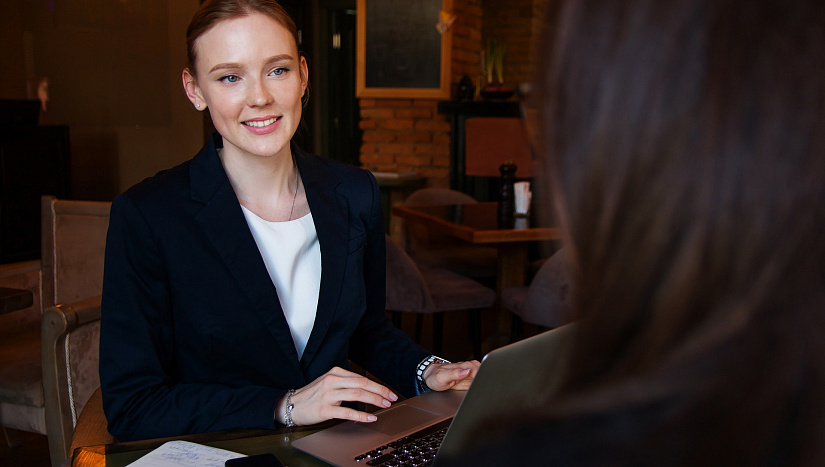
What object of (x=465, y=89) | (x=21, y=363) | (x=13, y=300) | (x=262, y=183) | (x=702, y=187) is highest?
(x=465, y=89)

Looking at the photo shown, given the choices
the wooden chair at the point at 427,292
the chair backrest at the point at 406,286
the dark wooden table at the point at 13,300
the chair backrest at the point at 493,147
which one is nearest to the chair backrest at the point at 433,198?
the wooden chair at the point at 427,292

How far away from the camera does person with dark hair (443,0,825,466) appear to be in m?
0.40

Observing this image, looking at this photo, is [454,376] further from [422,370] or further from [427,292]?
[427,292]

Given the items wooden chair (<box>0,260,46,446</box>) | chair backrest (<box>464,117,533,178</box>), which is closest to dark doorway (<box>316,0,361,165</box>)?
chair backrest (<box>464,117,533,178</box>)

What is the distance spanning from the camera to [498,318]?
3.89 m

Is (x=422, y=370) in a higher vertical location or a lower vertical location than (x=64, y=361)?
higher

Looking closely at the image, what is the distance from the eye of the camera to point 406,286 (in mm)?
3369

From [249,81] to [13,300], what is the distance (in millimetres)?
1331

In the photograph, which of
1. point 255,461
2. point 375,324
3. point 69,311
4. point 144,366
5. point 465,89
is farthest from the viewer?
point 465,89

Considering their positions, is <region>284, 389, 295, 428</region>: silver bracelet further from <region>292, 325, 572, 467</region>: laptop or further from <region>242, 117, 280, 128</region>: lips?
<region>242, 117, 280, 128</region>: lips

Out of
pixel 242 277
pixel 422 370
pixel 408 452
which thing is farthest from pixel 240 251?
pixel 408 452

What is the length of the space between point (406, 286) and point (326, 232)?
6.20 feet

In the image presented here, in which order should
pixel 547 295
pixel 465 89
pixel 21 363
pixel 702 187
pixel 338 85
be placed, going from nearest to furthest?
pixel 702 187
pixel 21 363
pixel 547 295
pixel 465 89
pixel 338 85

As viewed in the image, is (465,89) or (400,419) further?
(465,89)
